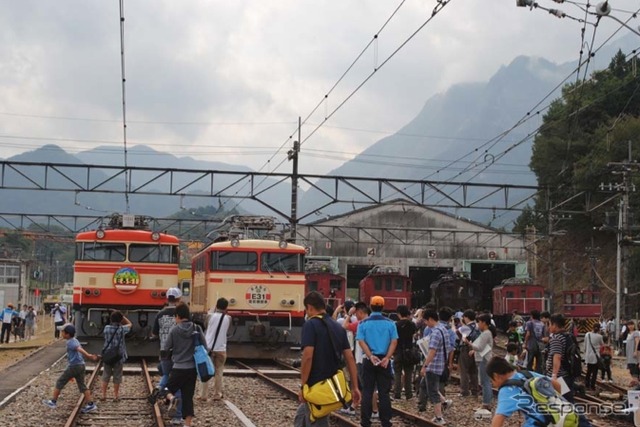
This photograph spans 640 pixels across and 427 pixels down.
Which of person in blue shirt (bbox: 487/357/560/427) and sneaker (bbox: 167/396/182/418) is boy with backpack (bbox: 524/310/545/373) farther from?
person in blue shirt (bbox: 487/357/560/427)

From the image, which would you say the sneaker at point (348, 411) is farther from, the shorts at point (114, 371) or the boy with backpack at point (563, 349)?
the shorts at point (114, 371)

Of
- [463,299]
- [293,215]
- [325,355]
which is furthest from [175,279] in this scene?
[463,299]

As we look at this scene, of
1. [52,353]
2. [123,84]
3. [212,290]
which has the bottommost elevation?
[52,353]

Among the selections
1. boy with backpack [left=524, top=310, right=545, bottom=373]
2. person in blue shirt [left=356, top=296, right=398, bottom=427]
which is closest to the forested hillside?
boy with backpack [left=524, top=310, right=545, bottom=373]

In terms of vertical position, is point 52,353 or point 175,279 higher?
point 175,279

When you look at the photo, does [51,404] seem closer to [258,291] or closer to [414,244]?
[258,291]

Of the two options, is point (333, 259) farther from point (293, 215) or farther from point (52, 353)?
point (52, 353)

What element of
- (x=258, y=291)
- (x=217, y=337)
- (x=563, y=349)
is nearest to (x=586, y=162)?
(x=258, y=291)

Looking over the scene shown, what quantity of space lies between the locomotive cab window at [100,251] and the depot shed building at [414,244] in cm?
3112

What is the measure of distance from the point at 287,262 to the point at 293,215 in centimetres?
922

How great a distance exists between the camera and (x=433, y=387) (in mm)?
11938

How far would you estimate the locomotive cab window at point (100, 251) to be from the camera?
21328 millimetres

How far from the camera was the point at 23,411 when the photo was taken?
12.8 metres

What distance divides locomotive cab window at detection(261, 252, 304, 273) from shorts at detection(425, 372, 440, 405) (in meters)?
10.1
